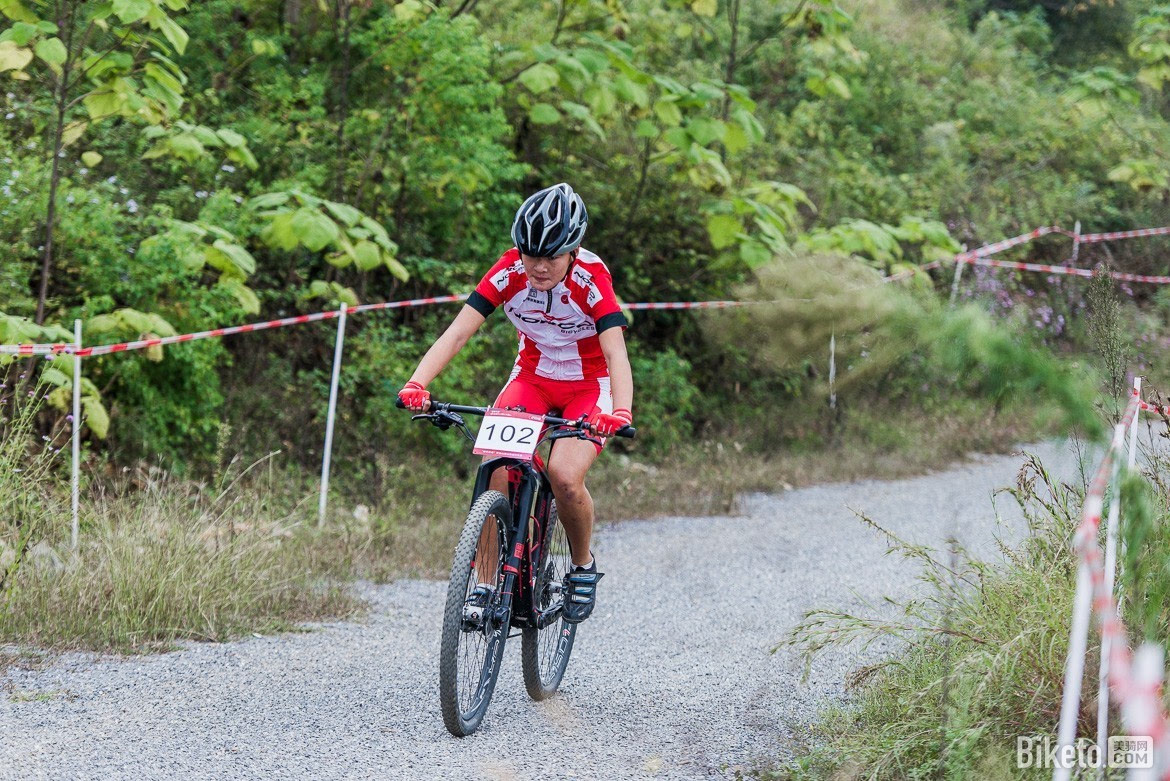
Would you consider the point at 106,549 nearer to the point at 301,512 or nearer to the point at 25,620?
the point at 25,620

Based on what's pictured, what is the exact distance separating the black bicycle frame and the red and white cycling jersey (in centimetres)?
56

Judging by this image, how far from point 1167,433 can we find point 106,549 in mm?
4729

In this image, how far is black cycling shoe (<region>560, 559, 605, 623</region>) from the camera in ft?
17.3

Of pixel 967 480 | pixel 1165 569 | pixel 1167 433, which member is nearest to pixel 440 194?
pixel 967 480

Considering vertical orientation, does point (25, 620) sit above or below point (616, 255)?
below

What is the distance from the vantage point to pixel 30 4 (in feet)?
23.1

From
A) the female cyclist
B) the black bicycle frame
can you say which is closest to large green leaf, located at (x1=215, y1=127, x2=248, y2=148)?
the female cyclist

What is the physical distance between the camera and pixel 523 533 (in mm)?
4852

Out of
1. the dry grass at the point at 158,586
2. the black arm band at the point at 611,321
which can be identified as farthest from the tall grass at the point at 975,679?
the dry grass at the point at 158,586

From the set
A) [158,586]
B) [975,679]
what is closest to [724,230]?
[158,586]

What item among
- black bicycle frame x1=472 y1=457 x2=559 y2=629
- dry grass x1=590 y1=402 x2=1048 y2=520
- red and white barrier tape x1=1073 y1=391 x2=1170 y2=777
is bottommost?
dry grass x1=590 y1=402 x2=1048 y2=520

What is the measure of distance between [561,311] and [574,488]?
74 centimetres

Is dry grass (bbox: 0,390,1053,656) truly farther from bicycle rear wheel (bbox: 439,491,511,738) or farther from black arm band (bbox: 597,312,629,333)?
black arm band (bbox: 597,312,629,333)

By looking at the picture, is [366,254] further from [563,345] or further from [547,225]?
[547,225]
